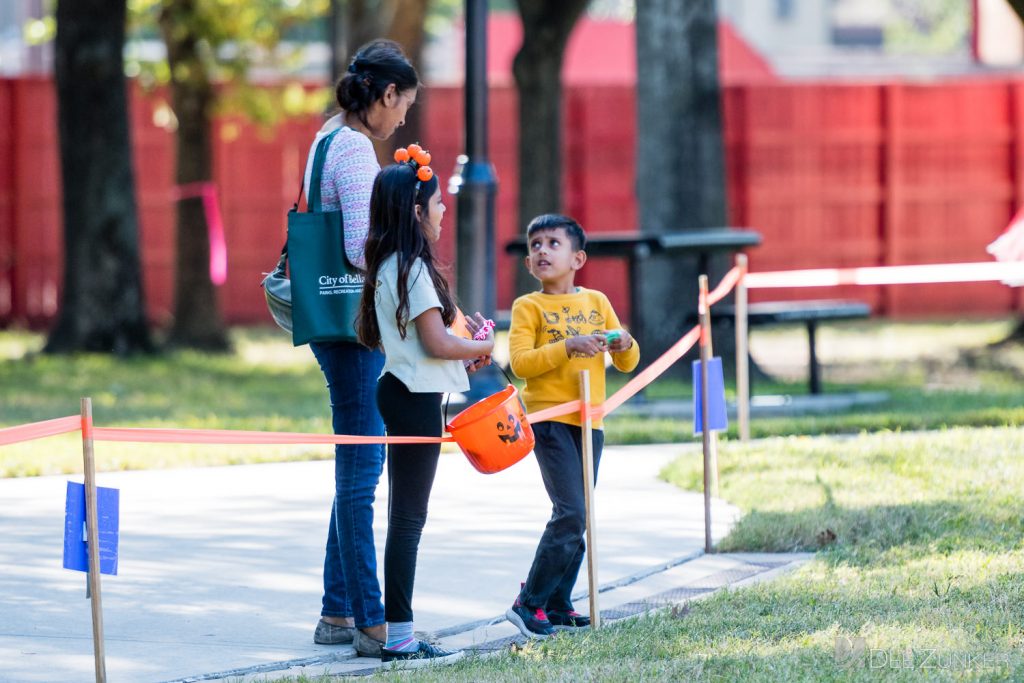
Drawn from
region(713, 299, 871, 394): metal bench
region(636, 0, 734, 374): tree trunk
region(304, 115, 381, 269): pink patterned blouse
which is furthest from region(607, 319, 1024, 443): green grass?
region(304, 115, 381, 269): pink patterned blouse

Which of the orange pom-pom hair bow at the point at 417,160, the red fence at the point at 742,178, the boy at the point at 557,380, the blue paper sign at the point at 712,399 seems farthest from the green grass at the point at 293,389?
the orange pom-pom hair bow at the point at 417,160

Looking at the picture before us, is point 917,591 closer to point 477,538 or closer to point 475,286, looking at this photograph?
point 477,538

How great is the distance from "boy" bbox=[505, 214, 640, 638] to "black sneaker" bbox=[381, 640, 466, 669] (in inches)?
13.6

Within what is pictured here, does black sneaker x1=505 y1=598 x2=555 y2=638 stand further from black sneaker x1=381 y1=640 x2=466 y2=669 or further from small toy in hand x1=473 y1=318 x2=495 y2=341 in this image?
small toy in hand x1=473 y1=318 x2=495 y2=341

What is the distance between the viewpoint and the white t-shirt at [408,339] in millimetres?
5117

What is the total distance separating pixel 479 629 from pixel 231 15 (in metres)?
13.2

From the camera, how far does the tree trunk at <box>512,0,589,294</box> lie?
16562mm

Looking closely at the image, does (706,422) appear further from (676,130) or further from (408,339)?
(676,130)

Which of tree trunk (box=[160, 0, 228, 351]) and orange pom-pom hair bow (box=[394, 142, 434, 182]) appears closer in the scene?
orange pom-pom hair bow (box=[394, 142, 434, 182])

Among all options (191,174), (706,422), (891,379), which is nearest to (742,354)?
(706,422)

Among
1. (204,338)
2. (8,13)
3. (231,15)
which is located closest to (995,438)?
(204,338)

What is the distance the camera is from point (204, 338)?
17.0m

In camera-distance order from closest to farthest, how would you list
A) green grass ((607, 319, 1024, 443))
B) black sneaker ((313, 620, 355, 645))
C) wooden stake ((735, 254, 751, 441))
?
black sneaker ((313, 620, 355, 645)), wooden stake ((735, 254, 751, 441)), green grass ((607, 319, 1024, 443))

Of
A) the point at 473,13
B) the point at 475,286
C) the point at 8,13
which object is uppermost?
the point at 8,13
